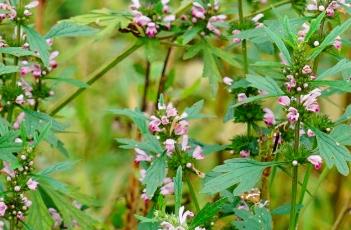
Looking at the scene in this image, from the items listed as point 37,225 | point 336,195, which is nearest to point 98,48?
point 336,195

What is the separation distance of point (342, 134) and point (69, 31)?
78cm

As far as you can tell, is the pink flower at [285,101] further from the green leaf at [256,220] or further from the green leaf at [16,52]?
the green leaf at [16,52]

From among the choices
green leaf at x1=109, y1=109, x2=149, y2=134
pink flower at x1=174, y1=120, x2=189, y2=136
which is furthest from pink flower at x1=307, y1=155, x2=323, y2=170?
green leaf at x1=109, y1=109, x2=149, y2=134

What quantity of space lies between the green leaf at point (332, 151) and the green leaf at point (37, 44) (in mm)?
687

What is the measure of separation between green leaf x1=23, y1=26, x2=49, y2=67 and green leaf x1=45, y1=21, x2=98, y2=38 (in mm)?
95

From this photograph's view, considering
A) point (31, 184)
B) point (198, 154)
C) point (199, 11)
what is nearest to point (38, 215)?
point (31, 184)

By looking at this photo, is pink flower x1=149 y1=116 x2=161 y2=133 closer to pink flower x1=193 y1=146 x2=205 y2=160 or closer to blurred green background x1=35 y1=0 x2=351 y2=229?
pink flower x1=193 y1=146 x2=205 y2=160

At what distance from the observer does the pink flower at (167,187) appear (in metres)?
2.01

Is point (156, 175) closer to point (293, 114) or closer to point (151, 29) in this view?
point (293, 114)

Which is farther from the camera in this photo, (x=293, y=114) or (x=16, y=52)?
(x=16, y=52)

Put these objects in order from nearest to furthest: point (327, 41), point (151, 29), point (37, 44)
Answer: point (327, 41) < point (37, 44) < point (151, 29)

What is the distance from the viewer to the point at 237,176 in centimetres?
174

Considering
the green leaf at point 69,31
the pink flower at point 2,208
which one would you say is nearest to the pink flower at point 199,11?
the green leaf at point 69,31

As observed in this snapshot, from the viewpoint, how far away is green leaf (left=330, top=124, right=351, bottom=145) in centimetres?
178
